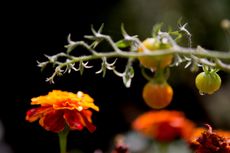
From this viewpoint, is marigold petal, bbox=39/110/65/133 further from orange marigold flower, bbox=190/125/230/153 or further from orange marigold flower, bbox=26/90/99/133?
orange marigold flower, bbox=190/125/230/153

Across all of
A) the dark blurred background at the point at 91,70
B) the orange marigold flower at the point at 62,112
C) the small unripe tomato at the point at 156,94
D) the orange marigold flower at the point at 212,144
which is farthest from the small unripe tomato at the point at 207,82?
the dark blurred background at the point at 91,70

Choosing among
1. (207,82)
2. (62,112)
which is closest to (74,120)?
(62,112)

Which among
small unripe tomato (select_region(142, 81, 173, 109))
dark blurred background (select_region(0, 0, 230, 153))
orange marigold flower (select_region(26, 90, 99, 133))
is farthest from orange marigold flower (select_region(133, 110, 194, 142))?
dark blurred background (select_region(0, 0, 230, 153))

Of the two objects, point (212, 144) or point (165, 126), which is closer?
point (212, 144)

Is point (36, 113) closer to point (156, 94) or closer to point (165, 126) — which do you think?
point (156, 94)

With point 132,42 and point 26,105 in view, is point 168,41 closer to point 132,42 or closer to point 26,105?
point 132,42
